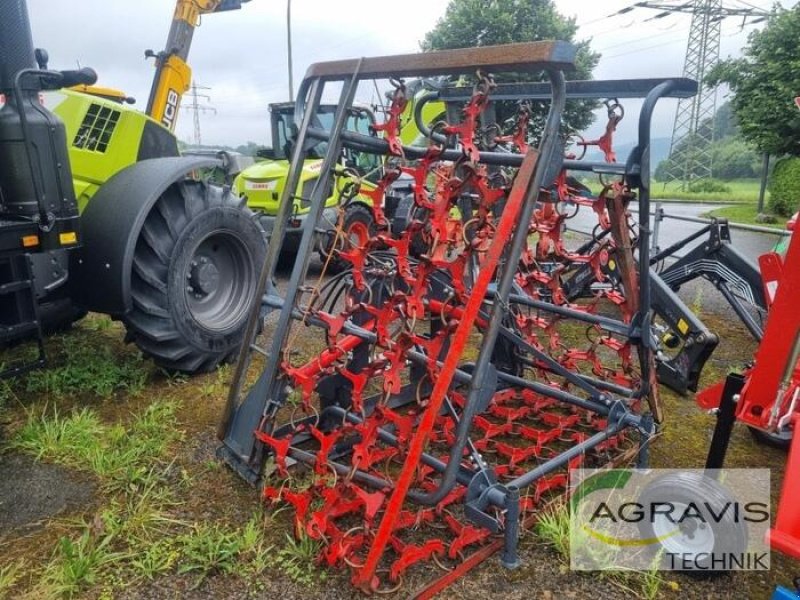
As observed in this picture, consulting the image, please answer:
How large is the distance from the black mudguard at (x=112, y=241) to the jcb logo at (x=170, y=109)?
2403 mm

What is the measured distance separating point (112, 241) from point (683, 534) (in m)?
3.30

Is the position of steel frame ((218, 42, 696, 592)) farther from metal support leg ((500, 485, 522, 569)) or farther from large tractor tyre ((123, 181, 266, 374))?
large tractor tyre ((123, 181, 266, 374))

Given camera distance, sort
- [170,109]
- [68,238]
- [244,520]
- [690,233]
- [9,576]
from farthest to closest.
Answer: [690,233] → [170,109] → [68,238] → [244,520] → [9,576]

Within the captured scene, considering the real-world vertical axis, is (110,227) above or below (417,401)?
above

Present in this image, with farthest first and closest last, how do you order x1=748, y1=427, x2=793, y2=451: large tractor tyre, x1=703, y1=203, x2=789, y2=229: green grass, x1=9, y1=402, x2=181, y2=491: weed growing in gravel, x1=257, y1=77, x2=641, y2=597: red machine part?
x1=703, y1=203, x2=789, y2=229: green grass < x1=748, y1=427, x2=793, y2=451: large tractor tyre < x1=9, y1=402, x2=181, y2=491: weed growing in gravel < x1=257, y1=77, x2=641, y2=597: red machine part

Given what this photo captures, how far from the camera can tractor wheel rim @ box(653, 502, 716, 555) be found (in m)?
2.35

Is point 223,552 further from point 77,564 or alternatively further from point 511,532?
point 511,532

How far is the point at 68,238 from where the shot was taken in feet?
10.6

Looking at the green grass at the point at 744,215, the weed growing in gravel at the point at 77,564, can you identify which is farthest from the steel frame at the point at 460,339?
the green grass at the point at 744,215

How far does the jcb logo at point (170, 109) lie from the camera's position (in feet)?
19.1

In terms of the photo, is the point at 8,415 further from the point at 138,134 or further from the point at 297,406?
the point at 138,134

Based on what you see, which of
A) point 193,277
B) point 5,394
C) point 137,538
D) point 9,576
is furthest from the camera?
point 193,277

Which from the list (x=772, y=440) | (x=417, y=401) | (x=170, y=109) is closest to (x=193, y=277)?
(x=417, y=401)

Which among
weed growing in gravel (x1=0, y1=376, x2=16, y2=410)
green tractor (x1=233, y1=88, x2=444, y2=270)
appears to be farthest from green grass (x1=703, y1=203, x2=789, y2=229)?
weed growing in gravel (x1=0, y1=376, x2=16, y2=410)
